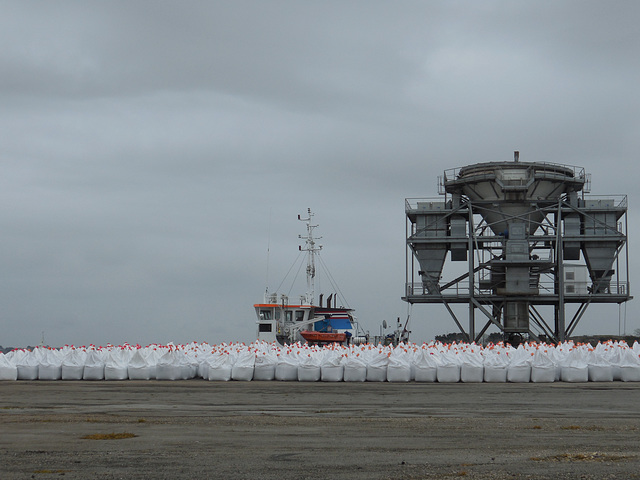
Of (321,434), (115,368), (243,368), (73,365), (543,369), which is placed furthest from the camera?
(73,365)

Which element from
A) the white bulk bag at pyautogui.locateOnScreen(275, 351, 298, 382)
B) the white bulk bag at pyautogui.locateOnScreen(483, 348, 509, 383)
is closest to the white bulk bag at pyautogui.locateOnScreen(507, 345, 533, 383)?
the white bulk bag at pyautogui.locateOnScreen(483, 348, 509, 383)

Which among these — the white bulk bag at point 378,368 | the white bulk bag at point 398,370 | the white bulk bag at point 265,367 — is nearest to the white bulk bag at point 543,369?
the white bulk bag at point 398,370

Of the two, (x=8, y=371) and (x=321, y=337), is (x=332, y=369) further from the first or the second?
(x=321, y=337)

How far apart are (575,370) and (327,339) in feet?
76.0

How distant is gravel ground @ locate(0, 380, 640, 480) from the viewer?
1050cm

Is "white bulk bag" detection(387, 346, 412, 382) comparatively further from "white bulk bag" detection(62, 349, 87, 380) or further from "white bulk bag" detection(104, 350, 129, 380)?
"white bulk bag" detection(62, 349, 87, 380)

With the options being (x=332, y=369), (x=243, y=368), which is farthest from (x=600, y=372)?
(x=243, y=368)

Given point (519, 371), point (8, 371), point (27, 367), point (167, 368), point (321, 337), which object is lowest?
point (8, 371)

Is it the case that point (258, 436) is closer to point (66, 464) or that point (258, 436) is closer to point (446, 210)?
point (66, 464)

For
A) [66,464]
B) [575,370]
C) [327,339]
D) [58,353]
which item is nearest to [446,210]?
[327,339]

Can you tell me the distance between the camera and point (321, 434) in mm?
13812

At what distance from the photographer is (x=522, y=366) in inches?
1110

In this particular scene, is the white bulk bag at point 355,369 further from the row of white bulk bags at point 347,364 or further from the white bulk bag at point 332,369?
the white bulk bag at point 332,369

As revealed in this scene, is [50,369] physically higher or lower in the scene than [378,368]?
lower
